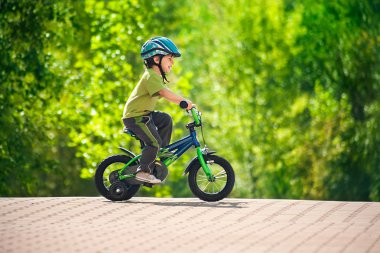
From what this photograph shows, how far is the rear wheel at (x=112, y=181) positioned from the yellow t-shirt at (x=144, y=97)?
60cm

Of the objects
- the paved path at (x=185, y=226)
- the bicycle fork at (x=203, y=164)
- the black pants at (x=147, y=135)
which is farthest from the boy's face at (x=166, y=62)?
the paved path at (x=185, y=226)

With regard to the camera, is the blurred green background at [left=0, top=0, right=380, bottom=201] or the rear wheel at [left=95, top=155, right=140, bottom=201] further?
the blurred green background at [left=0, top=0, right=380, bottom=201]

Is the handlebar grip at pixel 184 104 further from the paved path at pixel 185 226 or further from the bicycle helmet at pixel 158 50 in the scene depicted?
the paved path at pixel 185 226

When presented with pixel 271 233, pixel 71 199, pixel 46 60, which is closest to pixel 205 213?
pixel 271 233

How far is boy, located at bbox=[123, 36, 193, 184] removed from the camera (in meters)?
10.2

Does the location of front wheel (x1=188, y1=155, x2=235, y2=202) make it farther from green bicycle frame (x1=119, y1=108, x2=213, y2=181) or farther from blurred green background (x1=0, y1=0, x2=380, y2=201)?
blurred green background (x1=0, y1=0, x2=380, y2=201)

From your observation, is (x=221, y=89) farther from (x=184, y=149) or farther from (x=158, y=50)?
(x=158, y=50)

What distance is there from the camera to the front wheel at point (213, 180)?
1046cm

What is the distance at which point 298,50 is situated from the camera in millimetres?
38062

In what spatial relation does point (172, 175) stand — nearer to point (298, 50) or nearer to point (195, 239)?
point (298, 50)

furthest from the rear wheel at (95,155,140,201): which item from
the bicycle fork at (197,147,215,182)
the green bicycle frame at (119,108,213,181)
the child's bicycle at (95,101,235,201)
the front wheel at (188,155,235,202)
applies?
the bicycle fork at (197,147,215,182)

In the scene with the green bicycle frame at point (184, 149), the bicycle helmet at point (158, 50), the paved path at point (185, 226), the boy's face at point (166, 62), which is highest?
the bicycle helmet at point (158, 50)

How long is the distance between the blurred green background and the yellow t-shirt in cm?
736

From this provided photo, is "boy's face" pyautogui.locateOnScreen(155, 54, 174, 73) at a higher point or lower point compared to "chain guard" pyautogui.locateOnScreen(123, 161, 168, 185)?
higher
